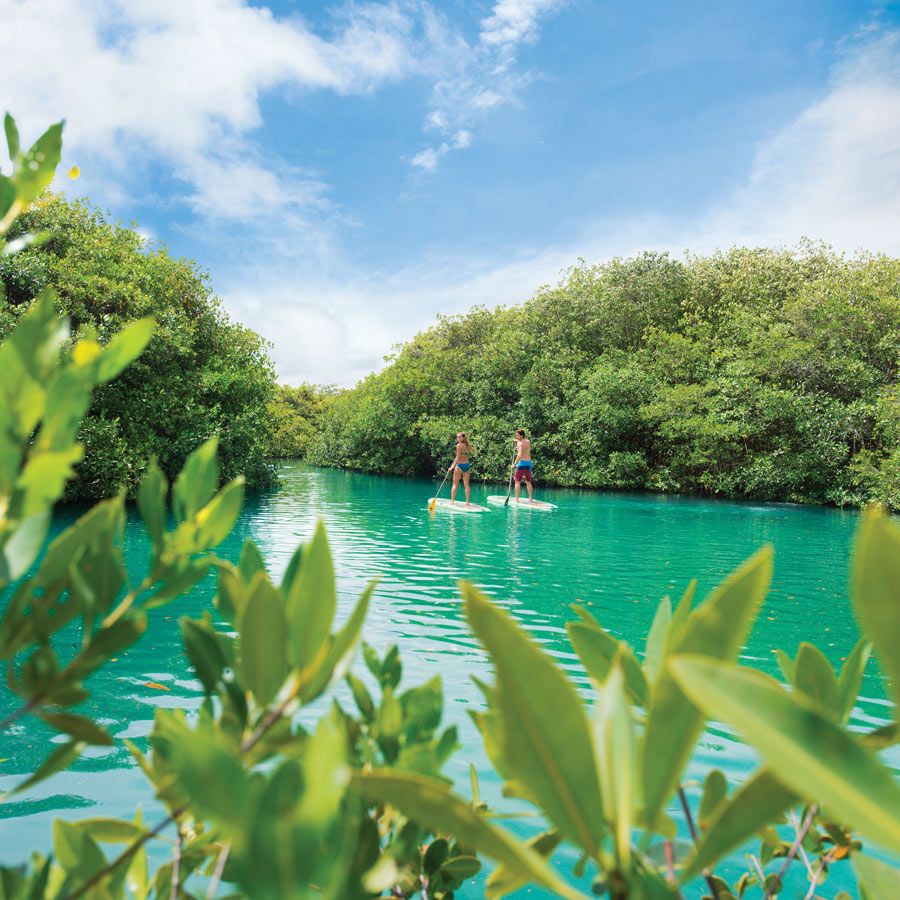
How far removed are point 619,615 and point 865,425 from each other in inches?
747

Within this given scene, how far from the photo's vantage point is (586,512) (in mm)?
16062

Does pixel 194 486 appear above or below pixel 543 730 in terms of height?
above

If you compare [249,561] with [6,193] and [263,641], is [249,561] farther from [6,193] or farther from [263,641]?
[6,193]

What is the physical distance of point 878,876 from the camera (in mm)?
525

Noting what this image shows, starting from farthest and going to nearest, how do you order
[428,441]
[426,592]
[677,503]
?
[428,441], [677,503], [426,592]

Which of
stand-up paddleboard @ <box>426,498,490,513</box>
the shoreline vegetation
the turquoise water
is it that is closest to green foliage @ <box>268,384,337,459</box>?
the shoreline vegetation

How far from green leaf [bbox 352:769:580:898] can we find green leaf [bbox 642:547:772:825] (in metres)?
0.08

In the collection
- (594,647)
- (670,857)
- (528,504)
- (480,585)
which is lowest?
(480,585)

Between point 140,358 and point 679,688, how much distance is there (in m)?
16.2

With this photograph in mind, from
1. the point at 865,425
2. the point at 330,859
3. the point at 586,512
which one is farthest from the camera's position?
the point at 865,425

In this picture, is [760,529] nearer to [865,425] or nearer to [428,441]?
[865,425]

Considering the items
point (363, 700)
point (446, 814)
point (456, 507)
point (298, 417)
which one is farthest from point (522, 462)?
point (298, 417)

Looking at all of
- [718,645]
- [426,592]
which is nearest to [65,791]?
[718,645]

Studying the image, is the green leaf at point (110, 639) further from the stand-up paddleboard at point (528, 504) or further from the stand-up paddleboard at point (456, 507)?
the stand-up paddleboard at point (528, 504)
